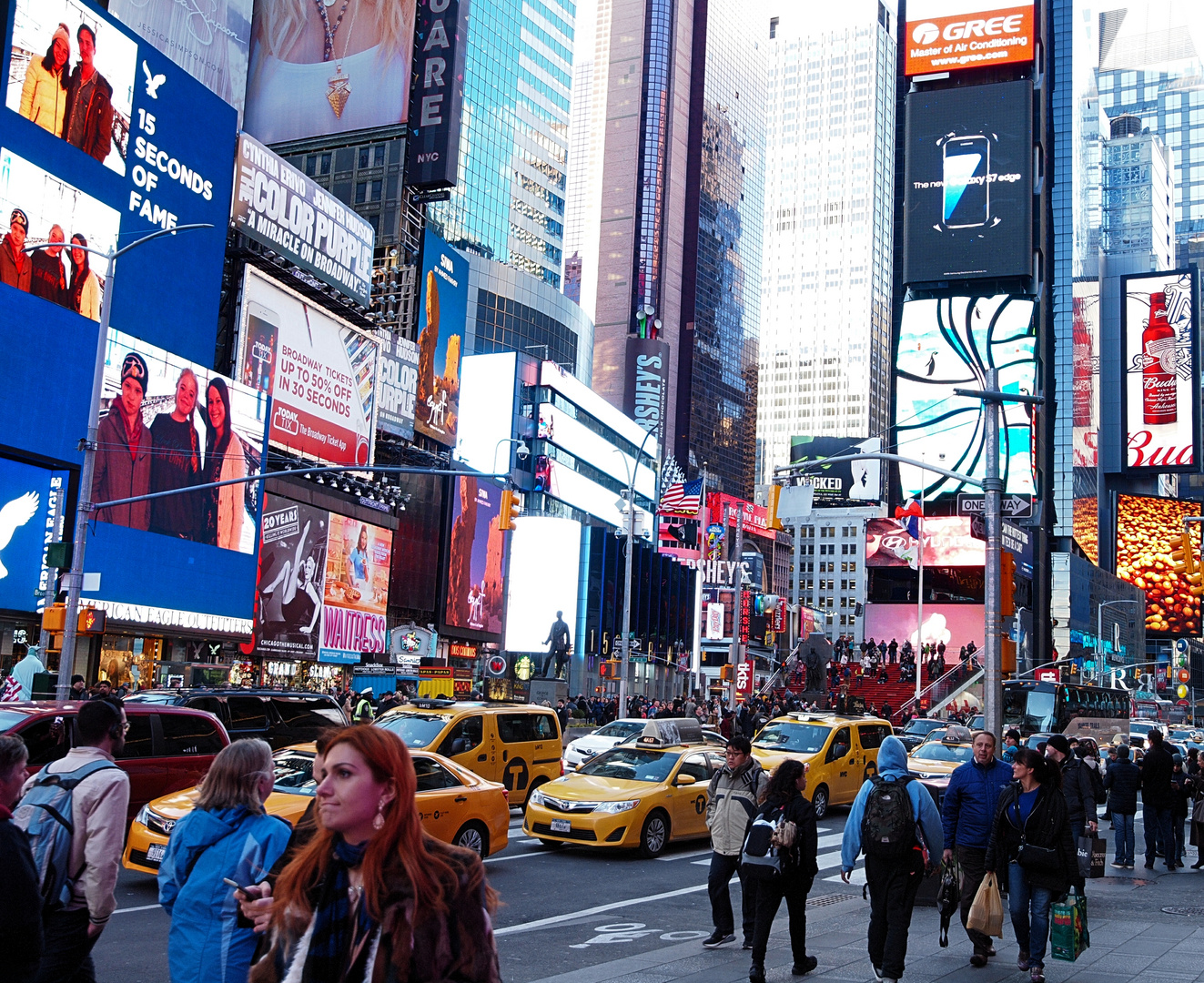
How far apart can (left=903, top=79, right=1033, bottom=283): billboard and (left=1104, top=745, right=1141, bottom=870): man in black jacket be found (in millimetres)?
88335

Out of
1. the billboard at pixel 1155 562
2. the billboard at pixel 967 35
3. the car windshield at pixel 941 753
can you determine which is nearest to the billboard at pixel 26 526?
the car windshield at pixel 941 753

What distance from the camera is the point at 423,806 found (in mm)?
13148

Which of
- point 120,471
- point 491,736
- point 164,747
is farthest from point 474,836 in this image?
point 120,471

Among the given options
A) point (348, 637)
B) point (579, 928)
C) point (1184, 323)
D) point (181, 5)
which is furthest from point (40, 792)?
point (1184, 323)

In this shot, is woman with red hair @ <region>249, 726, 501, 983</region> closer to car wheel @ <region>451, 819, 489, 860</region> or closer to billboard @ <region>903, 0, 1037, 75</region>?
car wheel @ <region>451, 819, 489, 860</region>

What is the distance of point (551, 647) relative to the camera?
83.2m

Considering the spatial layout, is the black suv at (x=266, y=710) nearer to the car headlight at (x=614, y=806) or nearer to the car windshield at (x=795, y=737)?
the car headlight at (x=614, y=806)

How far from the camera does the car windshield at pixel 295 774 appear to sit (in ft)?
40.8

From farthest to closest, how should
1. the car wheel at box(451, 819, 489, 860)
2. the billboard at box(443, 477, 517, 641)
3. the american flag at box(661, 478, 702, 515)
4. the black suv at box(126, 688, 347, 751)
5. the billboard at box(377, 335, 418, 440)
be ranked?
the billboard at box(443, 477, 517, 641) → the billboard at box(377, 335, 418, 440) → the american flag at box(661, 478, 702, 515) → the black suv at box(126, 688, 347, 751) → the car wheel at box(451, 819, 489, 860)

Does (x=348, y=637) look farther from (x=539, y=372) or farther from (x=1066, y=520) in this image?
(x=1066, y=520)

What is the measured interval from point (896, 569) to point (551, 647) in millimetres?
27338

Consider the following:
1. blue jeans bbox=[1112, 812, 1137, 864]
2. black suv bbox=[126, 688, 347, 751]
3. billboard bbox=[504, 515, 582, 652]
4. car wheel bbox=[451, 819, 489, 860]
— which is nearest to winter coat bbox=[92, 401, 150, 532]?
black suv bbox=[126, 688, 347, 751]

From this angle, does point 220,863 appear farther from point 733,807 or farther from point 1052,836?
point 1052,836

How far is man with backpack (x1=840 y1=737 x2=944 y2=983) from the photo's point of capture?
8844 mm
